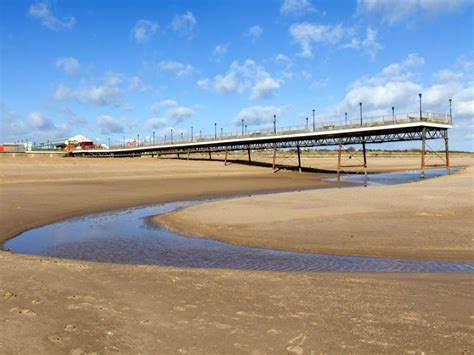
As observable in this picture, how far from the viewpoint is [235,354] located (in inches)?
206

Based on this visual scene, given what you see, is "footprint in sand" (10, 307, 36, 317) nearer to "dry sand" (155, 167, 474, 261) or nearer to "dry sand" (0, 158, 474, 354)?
"dry sand" (0, 158, 474, 354)

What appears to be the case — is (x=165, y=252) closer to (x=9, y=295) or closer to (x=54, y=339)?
(x=9, y=295)

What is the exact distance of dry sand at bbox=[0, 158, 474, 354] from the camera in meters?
5.50

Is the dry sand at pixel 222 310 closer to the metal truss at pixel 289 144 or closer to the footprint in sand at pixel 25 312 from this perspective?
the footprint in sand at pixel 25 312

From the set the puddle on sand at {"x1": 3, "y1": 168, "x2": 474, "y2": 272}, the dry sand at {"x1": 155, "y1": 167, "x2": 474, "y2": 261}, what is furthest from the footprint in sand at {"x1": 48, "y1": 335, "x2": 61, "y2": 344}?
the dry sand at {"x1": 155, "y1": 167, "x2": 474, "y2": 261}

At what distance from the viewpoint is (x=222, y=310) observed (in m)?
6.80

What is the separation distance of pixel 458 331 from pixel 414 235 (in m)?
8.66

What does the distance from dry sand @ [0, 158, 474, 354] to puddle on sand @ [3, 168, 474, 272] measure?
1.30m

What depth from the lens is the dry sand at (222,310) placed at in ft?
18.0

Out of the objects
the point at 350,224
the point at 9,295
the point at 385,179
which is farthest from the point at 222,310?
the point at 385,179

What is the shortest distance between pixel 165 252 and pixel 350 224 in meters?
7.43

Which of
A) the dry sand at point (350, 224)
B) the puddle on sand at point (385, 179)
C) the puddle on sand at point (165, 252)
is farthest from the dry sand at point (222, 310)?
the puddle on sand at point (385, 179)

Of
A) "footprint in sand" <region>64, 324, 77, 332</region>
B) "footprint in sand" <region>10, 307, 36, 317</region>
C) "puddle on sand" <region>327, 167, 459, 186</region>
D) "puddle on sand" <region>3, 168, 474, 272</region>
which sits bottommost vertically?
"puddle on sand" <region>327, 167, 459, 186</region>

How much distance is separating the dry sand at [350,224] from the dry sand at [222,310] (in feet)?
11.4
